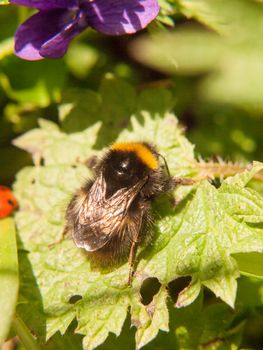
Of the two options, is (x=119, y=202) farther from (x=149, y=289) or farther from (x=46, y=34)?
(x=46, y=34)

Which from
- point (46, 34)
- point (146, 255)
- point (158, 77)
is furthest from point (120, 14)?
point (158, 77)

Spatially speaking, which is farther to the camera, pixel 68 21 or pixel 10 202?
pixel 10 202

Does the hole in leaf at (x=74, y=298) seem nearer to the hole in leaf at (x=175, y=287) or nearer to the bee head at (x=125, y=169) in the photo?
the hole in leaf at (x=175, y=287)

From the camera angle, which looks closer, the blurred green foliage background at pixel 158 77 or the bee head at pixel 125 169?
the bee head at pixel 125 169

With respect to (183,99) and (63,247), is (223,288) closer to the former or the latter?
(63,247)

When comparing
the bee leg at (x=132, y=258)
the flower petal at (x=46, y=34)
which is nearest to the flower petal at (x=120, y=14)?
the flower petal at (x=46, y=34)

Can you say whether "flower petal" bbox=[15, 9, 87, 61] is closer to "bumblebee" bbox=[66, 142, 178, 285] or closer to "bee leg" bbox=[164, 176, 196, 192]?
"bumblebee" bbox=[66, 142, 178, 285]
